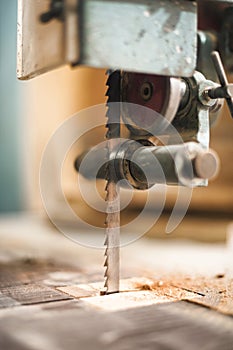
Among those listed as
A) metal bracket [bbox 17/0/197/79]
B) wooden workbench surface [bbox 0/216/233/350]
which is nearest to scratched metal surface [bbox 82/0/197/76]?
metal bracket [bbox 17/0/197/79]

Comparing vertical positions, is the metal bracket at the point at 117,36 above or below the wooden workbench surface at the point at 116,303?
above

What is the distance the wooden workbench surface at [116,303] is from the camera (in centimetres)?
64

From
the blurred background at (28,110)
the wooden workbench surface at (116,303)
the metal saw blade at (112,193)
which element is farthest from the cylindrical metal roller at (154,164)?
the blurred background at (28,110)

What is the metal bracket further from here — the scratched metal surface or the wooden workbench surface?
the wooden workbench surface

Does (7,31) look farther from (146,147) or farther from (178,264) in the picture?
(146,147)

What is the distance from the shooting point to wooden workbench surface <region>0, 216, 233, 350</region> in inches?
25.4

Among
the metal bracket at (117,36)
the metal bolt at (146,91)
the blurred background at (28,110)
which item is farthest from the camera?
the blurred background at (28,110)

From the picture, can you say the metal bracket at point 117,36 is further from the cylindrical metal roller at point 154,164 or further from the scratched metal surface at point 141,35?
the cylindrical metal roller at point 154,164

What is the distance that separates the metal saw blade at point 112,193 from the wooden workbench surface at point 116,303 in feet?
0.14

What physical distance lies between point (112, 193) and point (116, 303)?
18 centimetres

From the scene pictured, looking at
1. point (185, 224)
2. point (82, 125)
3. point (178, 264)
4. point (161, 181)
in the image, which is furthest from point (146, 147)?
point (82, 125)

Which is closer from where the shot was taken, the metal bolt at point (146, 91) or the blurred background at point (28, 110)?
the metal bolt at point (146, 91)

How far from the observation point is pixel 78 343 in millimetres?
625

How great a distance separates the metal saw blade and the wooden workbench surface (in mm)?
42
